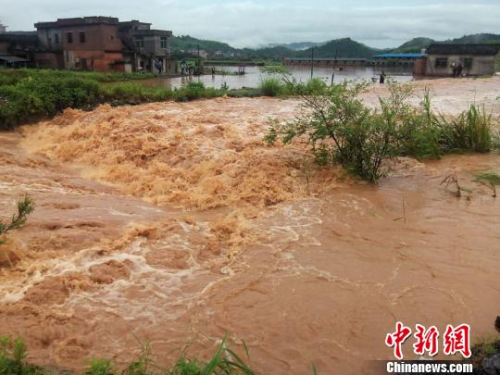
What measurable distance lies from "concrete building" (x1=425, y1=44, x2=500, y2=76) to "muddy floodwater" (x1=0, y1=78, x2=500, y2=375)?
23.1 m

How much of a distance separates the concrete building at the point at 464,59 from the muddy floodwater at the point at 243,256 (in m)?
23.1

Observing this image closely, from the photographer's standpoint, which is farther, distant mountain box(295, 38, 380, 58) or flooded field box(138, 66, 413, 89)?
distant mountain box(295, 38, 380, 58)

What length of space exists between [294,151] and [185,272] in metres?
4.66

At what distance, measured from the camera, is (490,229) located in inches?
228

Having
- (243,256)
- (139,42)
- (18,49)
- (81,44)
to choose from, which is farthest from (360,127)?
(18,49)

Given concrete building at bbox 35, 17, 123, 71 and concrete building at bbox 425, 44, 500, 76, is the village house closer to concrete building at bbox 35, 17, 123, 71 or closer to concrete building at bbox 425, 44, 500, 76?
concrete building at bbox 35, 17, 123, 71

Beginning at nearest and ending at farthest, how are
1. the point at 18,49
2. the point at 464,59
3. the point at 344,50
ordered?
1. the point at 464,59
2. the point at 18,49
3. the point at 344,50

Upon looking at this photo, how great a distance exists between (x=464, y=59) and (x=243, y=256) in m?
29.2

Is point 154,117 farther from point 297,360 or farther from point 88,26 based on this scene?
point 88,26

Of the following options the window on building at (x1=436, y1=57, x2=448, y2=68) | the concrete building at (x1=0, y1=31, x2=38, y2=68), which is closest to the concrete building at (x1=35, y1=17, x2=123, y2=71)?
the concrete building at (x1=0, y1=31, x2=38, y2=68)

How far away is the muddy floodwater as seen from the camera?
379cm

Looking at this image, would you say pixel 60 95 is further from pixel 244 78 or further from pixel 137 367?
pixel 244 78

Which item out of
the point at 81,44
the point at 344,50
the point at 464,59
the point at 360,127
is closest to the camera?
the point at 360,127

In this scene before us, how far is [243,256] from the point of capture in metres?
5.23
